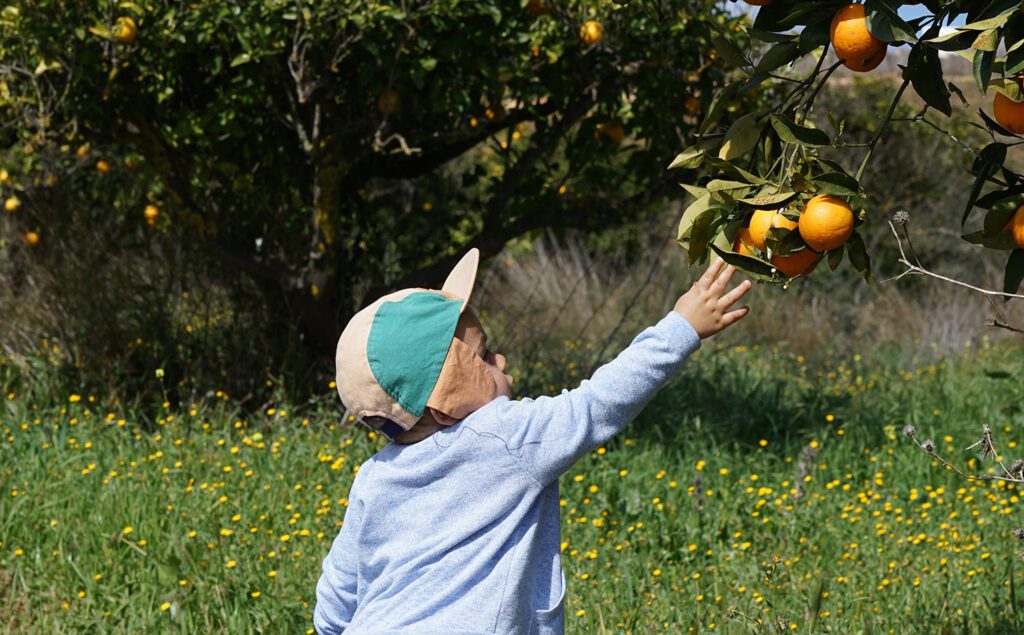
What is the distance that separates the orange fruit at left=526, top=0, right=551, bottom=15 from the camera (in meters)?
3.98

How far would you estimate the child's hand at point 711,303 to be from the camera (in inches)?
68.3

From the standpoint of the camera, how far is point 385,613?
1.81 m

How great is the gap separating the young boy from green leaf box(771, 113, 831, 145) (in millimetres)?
298

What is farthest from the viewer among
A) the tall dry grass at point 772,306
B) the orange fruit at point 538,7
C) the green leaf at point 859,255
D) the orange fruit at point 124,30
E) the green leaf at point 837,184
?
the tall dry grass at point 772,306

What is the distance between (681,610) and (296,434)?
6.05ft

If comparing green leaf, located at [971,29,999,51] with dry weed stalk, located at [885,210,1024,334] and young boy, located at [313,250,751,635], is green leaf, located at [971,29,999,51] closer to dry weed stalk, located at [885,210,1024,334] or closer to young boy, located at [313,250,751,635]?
dry weed stalk, located at [885,210,1024,334]

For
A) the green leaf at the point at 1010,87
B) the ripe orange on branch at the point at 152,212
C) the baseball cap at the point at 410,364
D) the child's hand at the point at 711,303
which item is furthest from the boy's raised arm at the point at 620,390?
the ripe orange on branch at the point at 152,212

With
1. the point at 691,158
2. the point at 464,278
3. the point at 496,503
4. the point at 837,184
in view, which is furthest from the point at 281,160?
the point at 837,184

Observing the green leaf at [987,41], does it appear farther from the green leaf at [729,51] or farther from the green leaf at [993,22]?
the green leaf at [729,51]

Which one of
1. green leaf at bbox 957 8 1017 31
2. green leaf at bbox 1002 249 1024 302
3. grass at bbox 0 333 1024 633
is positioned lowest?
grass at bbox 0 333 1024 633

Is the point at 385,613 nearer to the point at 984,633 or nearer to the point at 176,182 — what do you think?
the point at 984,633

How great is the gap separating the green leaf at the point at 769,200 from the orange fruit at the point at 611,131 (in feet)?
10.4

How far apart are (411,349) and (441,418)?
0.42 feet

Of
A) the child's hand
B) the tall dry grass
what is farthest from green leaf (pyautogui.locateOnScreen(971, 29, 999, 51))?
the tall dry grass
